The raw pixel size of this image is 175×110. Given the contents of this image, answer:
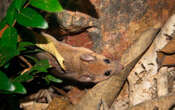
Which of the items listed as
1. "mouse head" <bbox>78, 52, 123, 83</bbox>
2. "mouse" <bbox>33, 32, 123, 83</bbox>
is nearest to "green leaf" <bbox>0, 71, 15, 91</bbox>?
"mouse" <bbox>33, 32, 123, 83</bbox>

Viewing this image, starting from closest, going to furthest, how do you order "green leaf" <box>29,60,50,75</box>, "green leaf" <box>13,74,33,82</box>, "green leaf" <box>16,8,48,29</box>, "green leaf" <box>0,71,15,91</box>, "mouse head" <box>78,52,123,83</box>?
1. "green leaf" <box>0,71,15,91</box>
2. "green leaf" <box>16,8,48,29</box>
3. "green leaf" <box>13,74,33,82</box>
4. "green leaf" <box>29,60,50,75</box>
5. "mouse head" <box>78,52,123,83</box>

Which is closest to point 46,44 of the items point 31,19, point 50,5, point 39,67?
point 39,67

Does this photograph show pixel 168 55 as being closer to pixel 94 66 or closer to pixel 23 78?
pixel 94 66

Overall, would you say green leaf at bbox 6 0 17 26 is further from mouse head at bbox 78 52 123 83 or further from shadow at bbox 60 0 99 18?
mouse head at bbox 78 52 123 83

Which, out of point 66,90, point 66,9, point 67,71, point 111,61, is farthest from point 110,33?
point 66,90

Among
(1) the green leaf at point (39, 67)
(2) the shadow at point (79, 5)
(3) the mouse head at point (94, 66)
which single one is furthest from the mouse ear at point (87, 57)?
(1) the green leaf at point (39, 67)

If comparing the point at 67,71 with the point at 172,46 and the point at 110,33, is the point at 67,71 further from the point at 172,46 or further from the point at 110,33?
the point at 172,46

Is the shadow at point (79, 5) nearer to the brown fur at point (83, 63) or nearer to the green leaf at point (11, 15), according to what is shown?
the brown fur at point (83, 63)

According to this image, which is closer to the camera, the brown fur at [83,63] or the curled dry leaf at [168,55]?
the curled dry leaf at [168,55]
